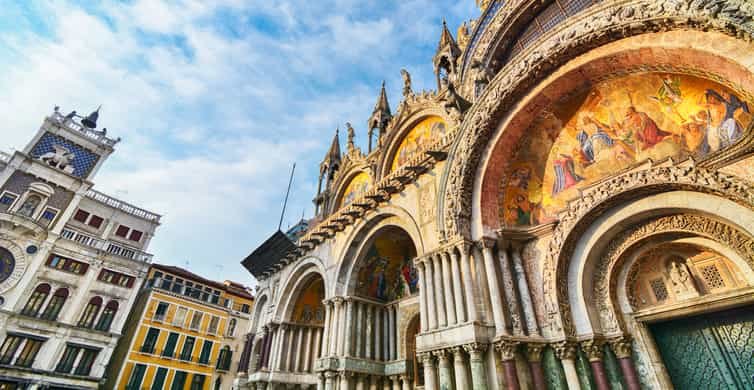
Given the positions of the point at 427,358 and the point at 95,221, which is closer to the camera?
the point at 427,358

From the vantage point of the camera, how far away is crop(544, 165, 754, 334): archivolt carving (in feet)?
19.5

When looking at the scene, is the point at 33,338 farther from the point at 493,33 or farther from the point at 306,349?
the point at 493,33

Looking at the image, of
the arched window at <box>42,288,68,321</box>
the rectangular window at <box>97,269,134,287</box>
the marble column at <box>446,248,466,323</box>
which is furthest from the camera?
the rectangular window at <box>97,269,134,287</box>

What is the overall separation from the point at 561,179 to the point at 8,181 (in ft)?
113

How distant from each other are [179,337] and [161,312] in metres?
2.54

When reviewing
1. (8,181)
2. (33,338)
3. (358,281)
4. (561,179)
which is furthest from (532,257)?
(8,181)

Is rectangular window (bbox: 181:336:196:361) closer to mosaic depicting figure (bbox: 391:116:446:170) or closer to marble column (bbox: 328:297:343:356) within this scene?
marble column (bbox: 328:297:343:356)

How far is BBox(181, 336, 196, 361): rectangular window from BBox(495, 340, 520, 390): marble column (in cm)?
3008

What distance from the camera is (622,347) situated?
6797 millimetres

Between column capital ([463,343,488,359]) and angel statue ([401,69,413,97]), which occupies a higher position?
angel statue ([401,69,413,97])

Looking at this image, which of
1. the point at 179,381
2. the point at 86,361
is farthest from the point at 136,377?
the point at 86,361

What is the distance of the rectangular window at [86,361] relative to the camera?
78.9 ft

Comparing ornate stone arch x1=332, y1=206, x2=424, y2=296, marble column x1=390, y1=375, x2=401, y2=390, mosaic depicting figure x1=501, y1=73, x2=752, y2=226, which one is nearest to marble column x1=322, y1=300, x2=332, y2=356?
ornate stone arch x1=332, y1=206, x2=424, y2=296

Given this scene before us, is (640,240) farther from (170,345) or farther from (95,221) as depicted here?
(95,221)
